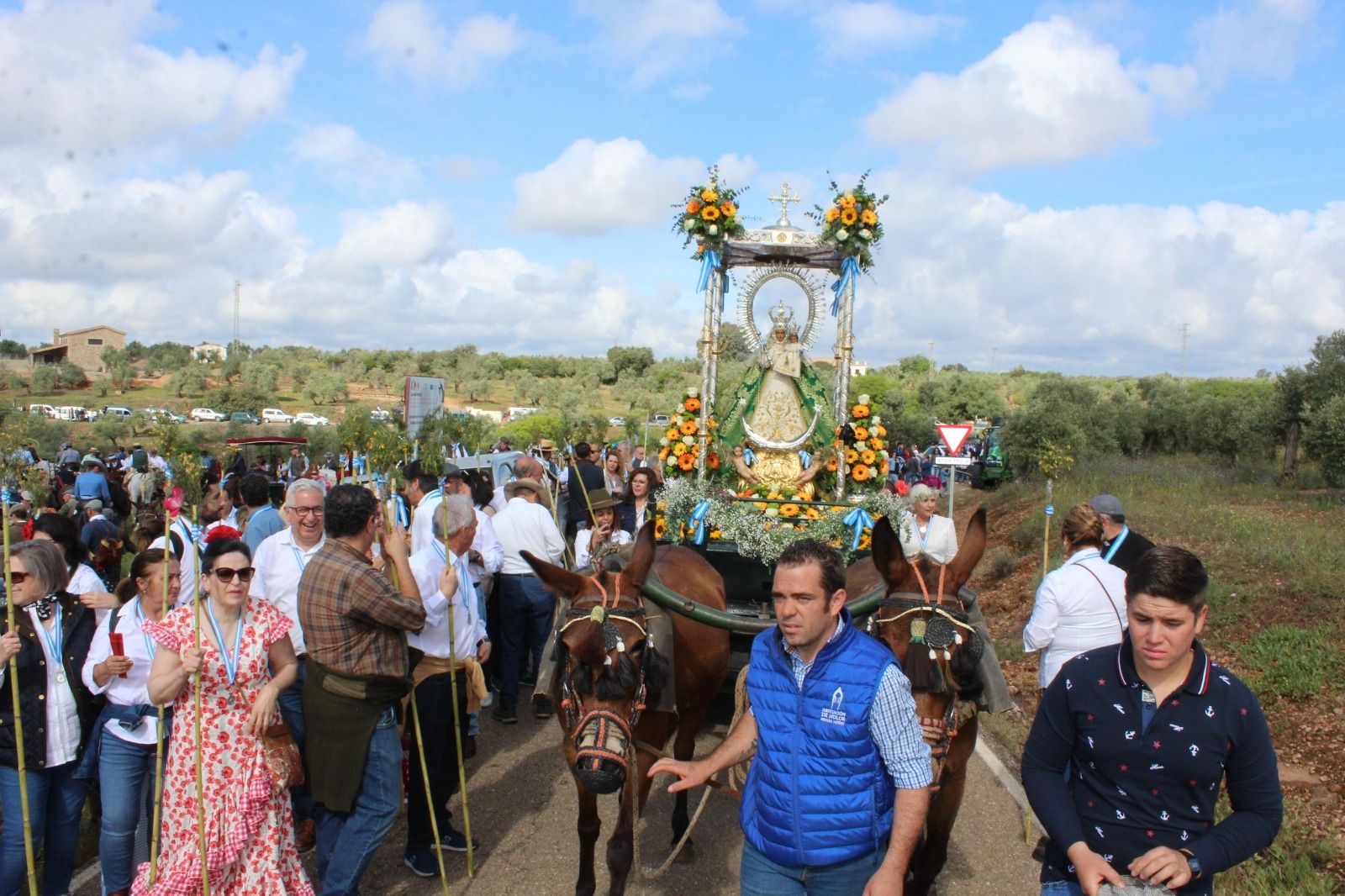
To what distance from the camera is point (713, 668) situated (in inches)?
235

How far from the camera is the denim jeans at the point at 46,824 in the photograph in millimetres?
4324

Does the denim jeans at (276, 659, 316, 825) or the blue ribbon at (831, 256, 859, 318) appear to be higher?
the blue ribbon at (831, 256, 859, 318)

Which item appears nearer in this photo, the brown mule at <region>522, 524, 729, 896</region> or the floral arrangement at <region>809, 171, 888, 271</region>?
→ the brown mule at <region>522, 524, 729, 896</region>

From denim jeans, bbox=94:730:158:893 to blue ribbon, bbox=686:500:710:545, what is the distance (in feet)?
14.8

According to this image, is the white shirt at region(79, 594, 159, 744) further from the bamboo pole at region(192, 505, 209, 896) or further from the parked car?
the parked car

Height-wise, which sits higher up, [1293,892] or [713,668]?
[713,668]

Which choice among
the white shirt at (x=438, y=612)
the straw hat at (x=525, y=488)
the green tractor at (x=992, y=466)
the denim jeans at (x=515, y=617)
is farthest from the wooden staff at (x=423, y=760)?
the green tractor at (x=992, y=466)

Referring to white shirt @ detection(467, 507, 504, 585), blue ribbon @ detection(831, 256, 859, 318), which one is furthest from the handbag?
blue ribbon @ detection(831, 256, 859, 318)

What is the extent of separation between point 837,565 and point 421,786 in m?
3.39

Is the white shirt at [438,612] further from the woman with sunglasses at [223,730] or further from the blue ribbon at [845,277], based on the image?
the blue ribbon at [845,277]

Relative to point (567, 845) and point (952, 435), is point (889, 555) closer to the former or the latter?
point (567, 845)

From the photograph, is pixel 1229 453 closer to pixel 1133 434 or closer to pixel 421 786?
pixel 1133 434

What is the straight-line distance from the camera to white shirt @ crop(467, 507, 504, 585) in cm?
737

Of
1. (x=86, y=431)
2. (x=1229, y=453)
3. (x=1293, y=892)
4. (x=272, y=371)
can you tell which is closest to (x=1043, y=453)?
(x=1229, y=453)
